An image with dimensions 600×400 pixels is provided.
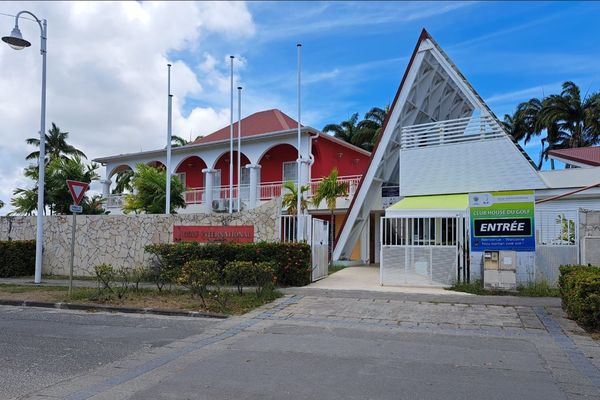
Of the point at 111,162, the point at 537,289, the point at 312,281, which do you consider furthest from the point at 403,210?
the point at 111,162

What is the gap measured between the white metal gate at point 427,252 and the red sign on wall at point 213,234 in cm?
433

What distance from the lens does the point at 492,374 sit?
20.4 feet

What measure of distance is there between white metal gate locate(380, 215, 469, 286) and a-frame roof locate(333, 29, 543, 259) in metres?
4.78

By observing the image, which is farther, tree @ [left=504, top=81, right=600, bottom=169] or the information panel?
tree @ [left=504, top=81, right=600, bottom=169]

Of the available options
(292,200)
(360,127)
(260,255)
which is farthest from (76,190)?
(360,127)

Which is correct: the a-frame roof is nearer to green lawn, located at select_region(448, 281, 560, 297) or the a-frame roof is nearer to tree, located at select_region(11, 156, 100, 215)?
green lawn, located at select_region(448, 281, 560, 297)

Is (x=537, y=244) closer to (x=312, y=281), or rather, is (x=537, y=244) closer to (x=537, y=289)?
(x=537, y=289)

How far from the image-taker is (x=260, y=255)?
47.7 ft

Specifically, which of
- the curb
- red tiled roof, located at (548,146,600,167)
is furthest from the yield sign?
red tiled roof, located at (548,146,600,167)

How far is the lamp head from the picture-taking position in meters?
13.8

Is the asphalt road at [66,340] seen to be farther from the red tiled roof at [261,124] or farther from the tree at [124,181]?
the tree at [124,181]

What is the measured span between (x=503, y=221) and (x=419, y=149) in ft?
23.3

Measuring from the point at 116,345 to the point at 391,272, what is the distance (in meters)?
9.12

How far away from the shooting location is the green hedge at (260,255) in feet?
47.0
